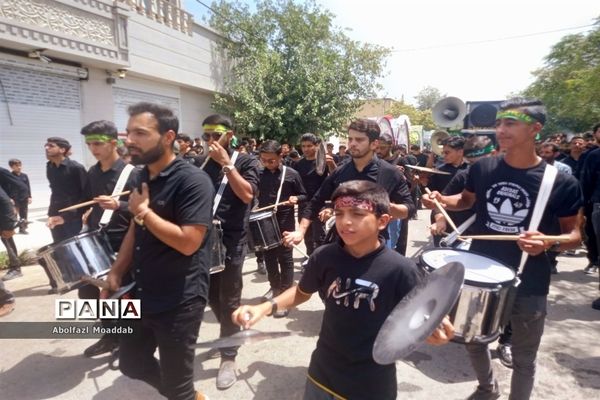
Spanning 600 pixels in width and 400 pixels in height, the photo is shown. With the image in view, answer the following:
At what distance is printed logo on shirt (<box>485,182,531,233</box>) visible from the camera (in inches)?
95.4

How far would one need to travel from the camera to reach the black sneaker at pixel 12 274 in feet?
20.0

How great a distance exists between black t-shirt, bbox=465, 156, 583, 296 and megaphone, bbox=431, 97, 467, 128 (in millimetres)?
8870

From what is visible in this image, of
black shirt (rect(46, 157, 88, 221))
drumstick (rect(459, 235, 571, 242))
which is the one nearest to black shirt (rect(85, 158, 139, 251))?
black shirt (rect(46, 157, 88, 221))

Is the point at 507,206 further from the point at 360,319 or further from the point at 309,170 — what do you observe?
the point at 309,170

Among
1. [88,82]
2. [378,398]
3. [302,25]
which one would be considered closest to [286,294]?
[378,398]

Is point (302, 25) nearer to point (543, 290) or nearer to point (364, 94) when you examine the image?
point (364, 94)

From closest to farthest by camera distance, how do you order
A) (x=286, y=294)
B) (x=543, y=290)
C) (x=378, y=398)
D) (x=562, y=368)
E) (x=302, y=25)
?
(x=378, y=398), (x=286, y=294), (x=543, y=290), (x=562, y=368), (x=302, y=25)

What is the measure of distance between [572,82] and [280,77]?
1263cm

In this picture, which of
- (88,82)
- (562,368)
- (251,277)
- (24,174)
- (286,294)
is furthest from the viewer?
(88,82)

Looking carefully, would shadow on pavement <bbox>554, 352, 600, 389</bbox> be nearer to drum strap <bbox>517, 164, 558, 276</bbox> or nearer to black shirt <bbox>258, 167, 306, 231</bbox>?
drum strap <bbox>517, 164, 558, 276</bbox>

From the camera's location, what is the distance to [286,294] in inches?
80.0

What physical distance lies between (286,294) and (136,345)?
1142mm

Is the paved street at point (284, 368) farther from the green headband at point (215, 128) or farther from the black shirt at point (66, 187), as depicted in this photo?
the green headband at point (215, 128)

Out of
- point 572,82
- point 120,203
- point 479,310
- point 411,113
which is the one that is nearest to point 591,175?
point 479,310
